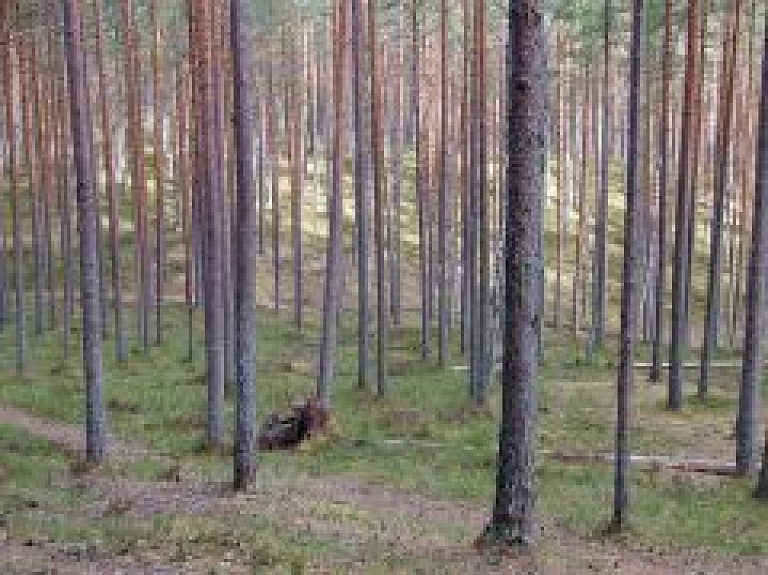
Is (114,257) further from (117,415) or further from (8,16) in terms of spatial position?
(117,415)

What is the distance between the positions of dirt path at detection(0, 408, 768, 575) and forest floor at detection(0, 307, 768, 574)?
0.04 m

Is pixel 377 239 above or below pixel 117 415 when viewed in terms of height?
above

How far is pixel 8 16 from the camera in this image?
2852 centimetres

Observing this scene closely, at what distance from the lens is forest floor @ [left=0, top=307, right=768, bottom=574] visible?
39.5 feet

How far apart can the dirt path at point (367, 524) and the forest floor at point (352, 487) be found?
0.12 ft

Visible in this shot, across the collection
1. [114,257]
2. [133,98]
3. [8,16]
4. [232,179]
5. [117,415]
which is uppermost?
[8,16]

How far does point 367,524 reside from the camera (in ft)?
46.1

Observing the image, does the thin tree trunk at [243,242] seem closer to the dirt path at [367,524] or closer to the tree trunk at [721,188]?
the dirt path at [367,524]

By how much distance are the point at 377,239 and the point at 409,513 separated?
443 inches

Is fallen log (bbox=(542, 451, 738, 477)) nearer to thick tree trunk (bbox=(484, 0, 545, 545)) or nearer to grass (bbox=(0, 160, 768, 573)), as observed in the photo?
grass (bbox=(0, 160, 768, 573))

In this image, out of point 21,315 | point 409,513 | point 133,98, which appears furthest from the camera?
point 133,98

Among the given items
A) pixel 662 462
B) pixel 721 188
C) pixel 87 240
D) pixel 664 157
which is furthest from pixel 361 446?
pixel 664 157

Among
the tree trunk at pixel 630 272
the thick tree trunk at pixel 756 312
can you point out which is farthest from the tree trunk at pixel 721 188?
the tree trunk at pixel 630 272

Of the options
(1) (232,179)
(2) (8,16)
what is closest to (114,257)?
(1) (232,179)
